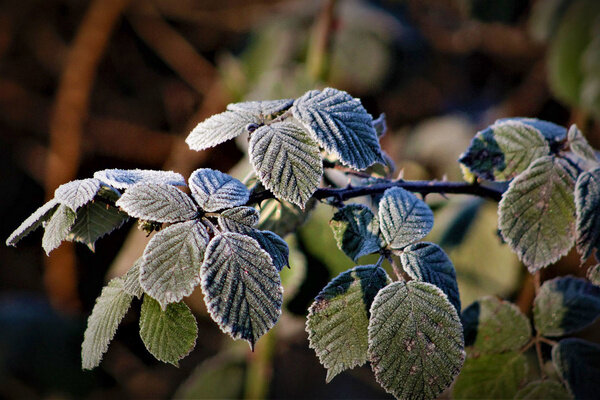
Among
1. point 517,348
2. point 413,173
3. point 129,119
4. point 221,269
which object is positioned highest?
Answer: point 221,269

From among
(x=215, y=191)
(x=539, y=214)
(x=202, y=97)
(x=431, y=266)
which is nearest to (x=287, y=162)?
(x=215, y=191)

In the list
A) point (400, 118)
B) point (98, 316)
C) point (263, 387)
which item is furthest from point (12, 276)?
point (98, 316)

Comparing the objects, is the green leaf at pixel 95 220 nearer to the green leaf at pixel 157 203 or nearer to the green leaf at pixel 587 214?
the green leaf at pixel 157 203

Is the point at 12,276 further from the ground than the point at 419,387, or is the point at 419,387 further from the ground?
the point at 419,387

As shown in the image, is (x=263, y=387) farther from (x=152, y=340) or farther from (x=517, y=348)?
(x=152, y=340)

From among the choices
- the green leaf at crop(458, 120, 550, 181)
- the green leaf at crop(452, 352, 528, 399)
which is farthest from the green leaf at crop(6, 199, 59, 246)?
the green leaf at crop(452, 352, 528, 399)

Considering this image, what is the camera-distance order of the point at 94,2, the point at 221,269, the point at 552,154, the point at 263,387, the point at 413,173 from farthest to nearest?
1. the point at 94,2
2. the point at 413,173
3. the point at 263,387
4. the point at 552,154
5. the point at 221,269

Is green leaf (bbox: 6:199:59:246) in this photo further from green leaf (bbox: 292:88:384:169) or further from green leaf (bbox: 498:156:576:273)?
green leaf (bbox: 498:156:576:273)

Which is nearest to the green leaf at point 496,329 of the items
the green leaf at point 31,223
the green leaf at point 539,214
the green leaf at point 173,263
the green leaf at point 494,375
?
the green leaf at point 494,375
